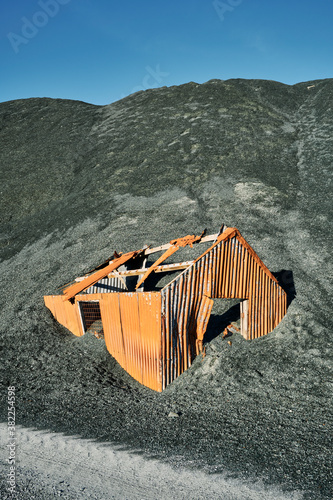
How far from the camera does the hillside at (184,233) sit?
19.7ft

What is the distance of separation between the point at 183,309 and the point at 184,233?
28.9 ft

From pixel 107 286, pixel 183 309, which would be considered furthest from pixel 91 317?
pixel 183 309

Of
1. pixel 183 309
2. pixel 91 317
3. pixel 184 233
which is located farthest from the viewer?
pixel 184 233

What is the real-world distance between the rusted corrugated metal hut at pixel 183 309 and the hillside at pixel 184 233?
0.40 metres

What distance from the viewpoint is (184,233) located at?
16391 mm

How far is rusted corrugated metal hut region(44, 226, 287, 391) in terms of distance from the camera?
7547 millimetres

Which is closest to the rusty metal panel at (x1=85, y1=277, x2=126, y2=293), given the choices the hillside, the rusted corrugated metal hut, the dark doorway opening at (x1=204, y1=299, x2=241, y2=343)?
the hillside

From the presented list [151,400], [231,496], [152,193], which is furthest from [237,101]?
[231,496]

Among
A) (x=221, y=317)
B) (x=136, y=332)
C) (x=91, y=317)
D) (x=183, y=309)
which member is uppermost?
(x=183, y=309)

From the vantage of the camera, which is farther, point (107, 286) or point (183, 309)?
point (107, 286)

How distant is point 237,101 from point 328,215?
1804 centimetres

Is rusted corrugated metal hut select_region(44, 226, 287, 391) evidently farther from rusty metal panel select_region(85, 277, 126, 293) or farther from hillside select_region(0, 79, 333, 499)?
rusty metal panel select_region(85, 277, 126, 293)

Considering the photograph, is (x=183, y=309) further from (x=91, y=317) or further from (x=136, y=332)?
(x=91, y=317)

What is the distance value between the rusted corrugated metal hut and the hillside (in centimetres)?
40
